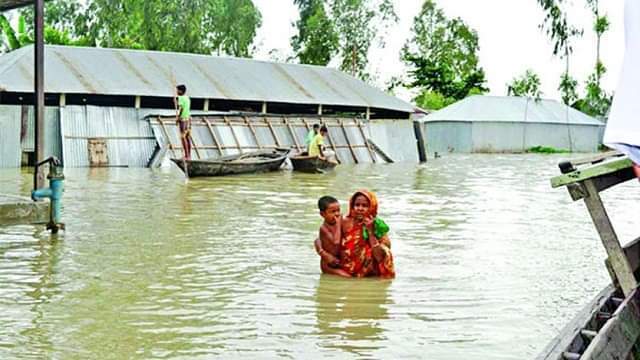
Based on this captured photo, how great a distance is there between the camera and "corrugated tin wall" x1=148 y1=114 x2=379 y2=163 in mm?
26062

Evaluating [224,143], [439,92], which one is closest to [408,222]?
[224,143]

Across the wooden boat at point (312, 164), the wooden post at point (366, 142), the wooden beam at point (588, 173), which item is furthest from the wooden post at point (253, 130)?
the wooden beam at point (588, 173)

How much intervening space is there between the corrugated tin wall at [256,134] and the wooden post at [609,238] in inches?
872

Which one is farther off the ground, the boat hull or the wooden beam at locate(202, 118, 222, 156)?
the wooden beam at locate(202, 118, 222, 156)

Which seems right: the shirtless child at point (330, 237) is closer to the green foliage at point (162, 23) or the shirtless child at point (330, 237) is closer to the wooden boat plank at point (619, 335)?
the wooden boat plank at point (619, 335)

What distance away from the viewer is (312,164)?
23.2 m

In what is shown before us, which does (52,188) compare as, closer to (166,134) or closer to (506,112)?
(166,134)

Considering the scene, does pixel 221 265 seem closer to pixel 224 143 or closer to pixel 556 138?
pixel 224 143

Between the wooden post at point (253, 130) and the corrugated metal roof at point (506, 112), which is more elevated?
the corrugated metal roof at point (506, 112)

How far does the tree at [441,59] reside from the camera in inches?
2272

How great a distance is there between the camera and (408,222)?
11969 millimetres

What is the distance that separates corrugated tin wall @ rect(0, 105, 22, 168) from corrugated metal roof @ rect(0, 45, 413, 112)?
2.57ft

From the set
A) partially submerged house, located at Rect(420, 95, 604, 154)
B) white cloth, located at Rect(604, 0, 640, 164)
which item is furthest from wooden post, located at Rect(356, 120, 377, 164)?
white cloth, located at Rect(604, 0, 640, 164)

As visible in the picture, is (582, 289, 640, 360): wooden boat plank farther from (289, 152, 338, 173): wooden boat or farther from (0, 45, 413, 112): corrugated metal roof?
(0, 45, 413, 112): corrugated metal roof
